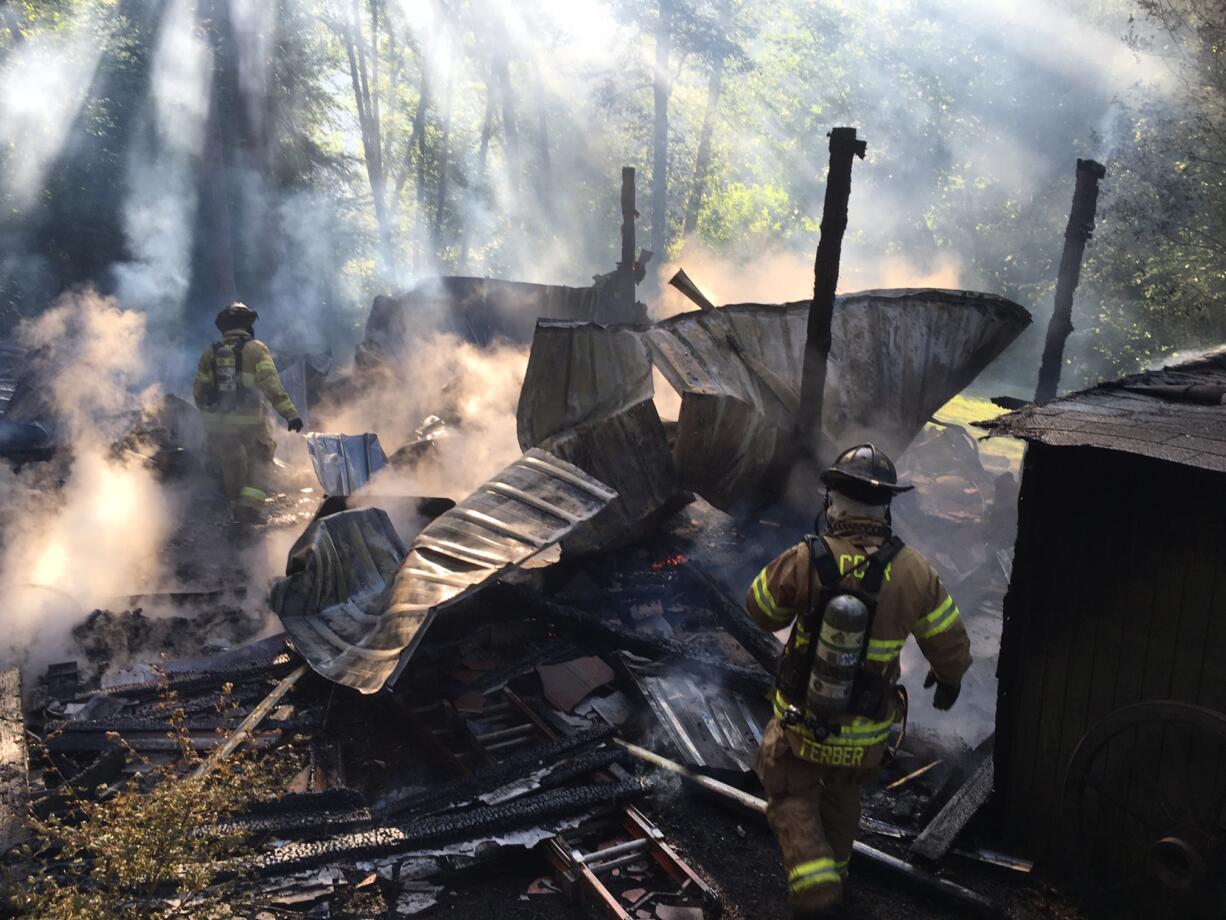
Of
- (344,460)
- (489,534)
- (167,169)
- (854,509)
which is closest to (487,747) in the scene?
(489,534)

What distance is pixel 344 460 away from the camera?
905 cm

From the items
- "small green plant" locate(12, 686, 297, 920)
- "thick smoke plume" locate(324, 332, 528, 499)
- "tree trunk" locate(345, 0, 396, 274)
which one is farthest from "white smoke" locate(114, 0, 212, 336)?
"small green plant" locate(12, 686, 297, 920)

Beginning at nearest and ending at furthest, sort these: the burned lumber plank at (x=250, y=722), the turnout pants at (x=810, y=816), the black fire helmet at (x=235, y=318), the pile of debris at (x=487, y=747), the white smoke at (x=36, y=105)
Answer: the turnout pants at (x=810, y=816)
the pile of debris at (x=487, y=747)
the burned lumber plank at (x=250, y=722)
the black fire helmet at (x=235, y=318)
the white smoke at (x=36, y=105)

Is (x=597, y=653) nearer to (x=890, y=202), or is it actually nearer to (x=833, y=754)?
(x=833, y=754)

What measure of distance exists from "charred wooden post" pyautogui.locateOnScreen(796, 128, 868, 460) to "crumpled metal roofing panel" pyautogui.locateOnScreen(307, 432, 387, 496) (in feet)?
Result: 14.8

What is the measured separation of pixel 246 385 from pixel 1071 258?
9.38 metres

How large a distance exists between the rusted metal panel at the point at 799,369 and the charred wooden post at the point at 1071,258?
3.09 ft

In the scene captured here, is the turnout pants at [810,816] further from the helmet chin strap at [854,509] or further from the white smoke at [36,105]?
the white smoke at [36,105]

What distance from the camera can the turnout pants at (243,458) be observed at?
30.2ft

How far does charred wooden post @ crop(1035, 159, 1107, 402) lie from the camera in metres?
9.83

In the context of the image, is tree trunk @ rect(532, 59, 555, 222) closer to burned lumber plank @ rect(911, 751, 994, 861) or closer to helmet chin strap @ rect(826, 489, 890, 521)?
burned lumber plank @ rect(911, 751, 994, 861)

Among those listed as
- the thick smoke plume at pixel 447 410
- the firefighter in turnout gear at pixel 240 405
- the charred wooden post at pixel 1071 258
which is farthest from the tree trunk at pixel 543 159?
the firefighter in turnout gear at pixel 240 405

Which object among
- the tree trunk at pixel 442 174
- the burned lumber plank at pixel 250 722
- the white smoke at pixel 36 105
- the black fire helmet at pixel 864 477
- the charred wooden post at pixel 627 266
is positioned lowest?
the burned lumber plank at pixel 250 722

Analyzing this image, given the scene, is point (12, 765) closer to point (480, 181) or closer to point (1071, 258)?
point (1071, 258)
